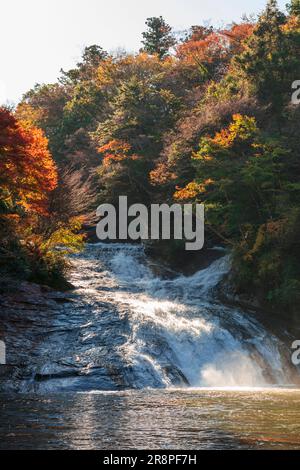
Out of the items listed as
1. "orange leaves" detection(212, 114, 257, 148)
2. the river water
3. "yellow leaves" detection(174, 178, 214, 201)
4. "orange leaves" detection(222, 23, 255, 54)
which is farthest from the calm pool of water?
"orange leaves" detection(222, 23, 255, 54)

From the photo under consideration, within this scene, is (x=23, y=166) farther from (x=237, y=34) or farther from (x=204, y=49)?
(x=237, y=34)

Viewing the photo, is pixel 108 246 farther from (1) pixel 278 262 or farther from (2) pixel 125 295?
(1) pixel 278 262

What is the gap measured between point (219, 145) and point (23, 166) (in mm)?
9133

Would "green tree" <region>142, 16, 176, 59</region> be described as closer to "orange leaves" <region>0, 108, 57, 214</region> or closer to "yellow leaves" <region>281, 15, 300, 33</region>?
"yellow leaves" <region>281, 15, 300, 33</region>

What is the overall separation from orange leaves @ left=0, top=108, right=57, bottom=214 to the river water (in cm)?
407

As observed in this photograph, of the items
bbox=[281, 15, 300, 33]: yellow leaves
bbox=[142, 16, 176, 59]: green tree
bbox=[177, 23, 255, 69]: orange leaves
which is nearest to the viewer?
bbox=[281, 15, 300, 33]: yellow leaves

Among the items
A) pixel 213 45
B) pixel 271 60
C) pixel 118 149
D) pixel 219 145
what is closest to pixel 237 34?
pixel 213 45

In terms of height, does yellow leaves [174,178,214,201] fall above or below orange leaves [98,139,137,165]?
below

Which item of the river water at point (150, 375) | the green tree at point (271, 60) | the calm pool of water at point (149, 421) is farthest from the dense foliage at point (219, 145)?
the calm pool of water at point (149, 421)

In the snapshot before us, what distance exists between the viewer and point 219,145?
25266 mm

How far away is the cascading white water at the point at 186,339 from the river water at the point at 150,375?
0.12 ft

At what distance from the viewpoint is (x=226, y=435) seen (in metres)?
8.45

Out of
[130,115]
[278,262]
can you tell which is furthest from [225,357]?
[130,115]

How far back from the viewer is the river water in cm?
855
